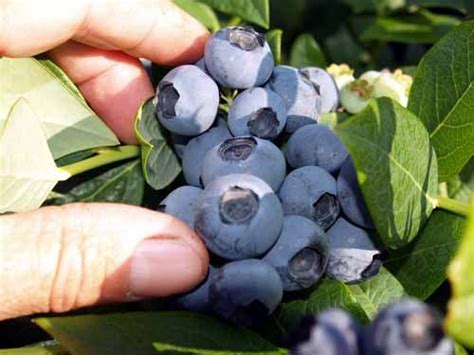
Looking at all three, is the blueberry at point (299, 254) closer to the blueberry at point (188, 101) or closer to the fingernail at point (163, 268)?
the fingernail at point (163, 268)

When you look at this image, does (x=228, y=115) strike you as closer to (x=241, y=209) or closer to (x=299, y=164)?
(x=299, y=164)

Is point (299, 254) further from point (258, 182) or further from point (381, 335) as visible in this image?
point (381, 335)

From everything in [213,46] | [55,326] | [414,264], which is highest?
[213,46]

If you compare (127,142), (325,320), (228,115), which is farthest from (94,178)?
(325,320)

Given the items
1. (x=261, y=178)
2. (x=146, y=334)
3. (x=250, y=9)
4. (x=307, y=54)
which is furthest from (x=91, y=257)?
(x=307, y=54)

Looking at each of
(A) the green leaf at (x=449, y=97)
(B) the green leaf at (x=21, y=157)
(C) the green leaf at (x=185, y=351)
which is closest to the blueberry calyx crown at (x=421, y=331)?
(C) the green leaf at (x=185, y=351)

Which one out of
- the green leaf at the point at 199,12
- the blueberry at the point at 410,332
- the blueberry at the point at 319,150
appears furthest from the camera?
the green leaf at the point at 199,12

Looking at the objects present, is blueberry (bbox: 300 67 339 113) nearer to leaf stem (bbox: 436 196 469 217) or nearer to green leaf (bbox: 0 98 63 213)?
leaf stem (bbox: 436 196 469 217)
